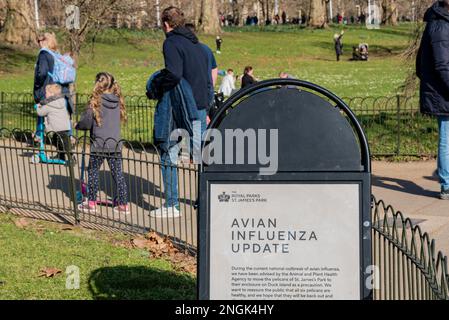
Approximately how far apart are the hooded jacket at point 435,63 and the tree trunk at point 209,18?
170 feet

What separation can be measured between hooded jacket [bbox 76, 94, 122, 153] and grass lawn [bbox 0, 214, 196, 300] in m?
1.00

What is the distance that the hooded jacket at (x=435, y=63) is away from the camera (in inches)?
371

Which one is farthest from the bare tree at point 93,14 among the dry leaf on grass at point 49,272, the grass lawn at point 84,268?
the dry leaf on grass at point 49,272

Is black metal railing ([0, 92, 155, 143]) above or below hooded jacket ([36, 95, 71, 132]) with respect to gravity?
below

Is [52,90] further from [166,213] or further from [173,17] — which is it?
[166,213]

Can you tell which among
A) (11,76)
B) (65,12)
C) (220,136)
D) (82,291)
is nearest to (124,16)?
(65,12)

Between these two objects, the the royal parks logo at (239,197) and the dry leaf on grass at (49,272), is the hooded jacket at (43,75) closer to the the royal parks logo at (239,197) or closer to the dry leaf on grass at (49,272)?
the dry leaf on grass at (49,272)

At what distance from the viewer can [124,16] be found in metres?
17.4

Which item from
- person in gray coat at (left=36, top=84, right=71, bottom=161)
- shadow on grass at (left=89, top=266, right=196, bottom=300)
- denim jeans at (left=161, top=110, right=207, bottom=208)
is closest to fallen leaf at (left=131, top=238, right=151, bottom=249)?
denim jeans at (left=161, top=110, right=207, bottom=208)

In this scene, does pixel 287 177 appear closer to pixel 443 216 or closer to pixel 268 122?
pixel 268 122

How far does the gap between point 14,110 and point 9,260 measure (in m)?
11.2

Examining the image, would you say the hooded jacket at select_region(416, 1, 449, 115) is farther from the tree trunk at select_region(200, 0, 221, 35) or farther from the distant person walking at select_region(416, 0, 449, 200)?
the tree trunk at select_region(200, 0, 221, 35)

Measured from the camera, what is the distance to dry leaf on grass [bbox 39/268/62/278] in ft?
23.0

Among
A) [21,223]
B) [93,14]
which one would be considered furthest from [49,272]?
[93,14]
